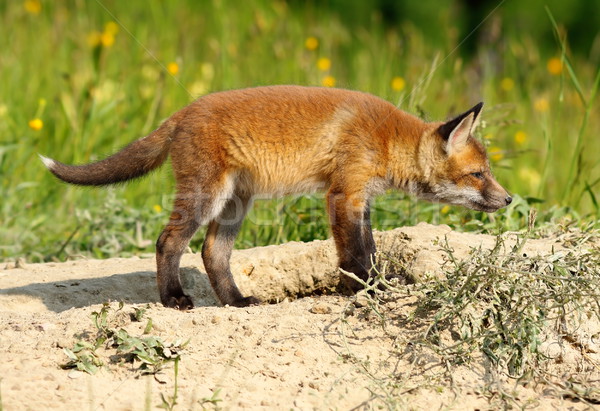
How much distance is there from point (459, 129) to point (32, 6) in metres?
7.44

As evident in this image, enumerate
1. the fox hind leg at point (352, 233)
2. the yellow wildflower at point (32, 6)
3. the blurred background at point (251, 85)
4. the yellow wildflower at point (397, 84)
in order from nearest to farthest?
1. the fox hind leg at point (352, 233)
2. the blurred background at point (251, 85)
3. the yellow wildflower at point (397, 84)
4. the yellow wildflower at point (32, 6)

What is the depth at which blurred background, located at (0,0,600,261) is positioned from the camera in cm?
592

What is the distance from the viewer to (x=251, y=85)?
7.77 meters

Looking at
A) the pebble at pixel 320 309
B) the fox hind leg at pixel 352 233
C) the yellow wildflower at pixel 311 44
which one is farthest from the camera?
the yellow wildflower at pixel 311 44

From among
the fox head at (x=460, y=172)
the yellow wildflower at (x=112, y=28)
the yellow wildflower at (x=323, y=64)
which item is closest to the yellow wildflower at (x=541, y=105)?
the yellow wildflower at (x=323, y=64)

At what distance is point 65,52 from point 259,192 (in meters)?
5.02

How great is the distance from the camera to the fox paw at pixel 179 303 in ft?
14.5

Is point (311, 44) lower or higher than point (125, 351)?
higher

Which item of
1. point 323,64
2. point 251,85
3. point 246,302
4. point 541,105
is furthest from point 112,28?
point 246,302

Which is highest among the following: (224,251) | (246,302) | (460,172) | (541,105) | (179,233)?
(541,105)

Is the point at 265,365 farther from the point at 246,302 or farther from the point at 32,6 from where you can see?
the point at 32,6

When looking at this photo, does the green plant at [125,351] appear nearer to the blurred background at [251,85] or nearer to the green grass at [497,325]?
the green grass at [497,325]

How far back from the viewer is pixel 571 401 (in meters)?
3.29

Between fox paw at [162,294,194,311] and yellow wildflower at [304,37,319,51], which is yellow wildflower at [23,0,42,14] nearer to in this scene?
yellow wildflower at [304,37,319,51]
